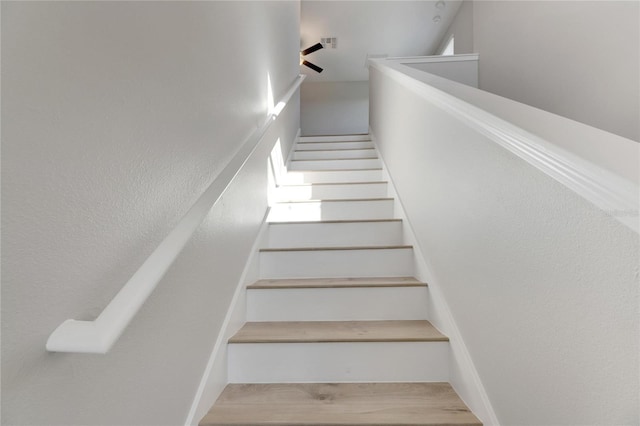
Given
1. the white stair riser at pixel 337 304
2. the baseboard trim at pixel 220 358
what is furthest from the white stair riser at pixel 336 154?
the white stair riser at pixel 337 304

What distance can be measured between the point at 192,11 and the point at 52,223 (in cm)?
89

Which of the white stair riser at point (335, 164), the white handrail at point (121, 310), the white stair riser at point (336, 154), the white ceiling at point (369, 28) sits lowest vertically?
the white handrail at point (121, 310)

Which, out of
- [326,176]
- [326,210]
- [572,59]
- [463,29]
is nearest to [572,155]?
[326,210]

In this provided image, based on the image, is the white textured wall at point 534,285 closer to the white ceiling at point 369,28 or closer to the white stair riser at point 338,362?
the white stair riser at point 338,362

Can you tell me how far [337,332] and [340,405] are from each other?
32cm

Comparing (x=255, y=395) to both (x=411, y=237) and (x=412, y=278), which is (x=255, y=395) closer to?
(x=412, y=278)

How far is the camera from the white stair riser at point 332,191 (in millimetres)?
2844

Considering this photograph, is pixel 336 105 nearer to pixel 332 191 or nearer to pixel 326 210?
pixel 332 191

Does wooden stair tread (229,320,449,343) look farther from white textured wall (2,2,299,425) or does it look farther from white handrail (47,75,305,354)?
white handrail (47,75,305,354)

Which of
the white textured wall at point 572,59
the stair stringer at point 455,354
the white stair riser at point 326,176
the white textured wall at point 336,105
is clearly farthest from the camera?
the white textured wall at point 336,105

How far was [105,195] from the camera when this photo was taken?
77 centimetres

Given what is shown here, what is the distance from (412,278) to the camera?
1.95m

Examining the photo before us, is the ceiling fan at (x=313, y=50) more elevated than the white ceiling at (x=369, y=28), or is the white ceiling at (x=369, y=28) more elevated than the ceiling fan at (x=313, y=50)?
the white ceiling at (x=369, y=28)

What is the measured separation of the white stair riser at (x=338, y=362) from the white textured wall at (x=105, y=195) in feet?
0.68
